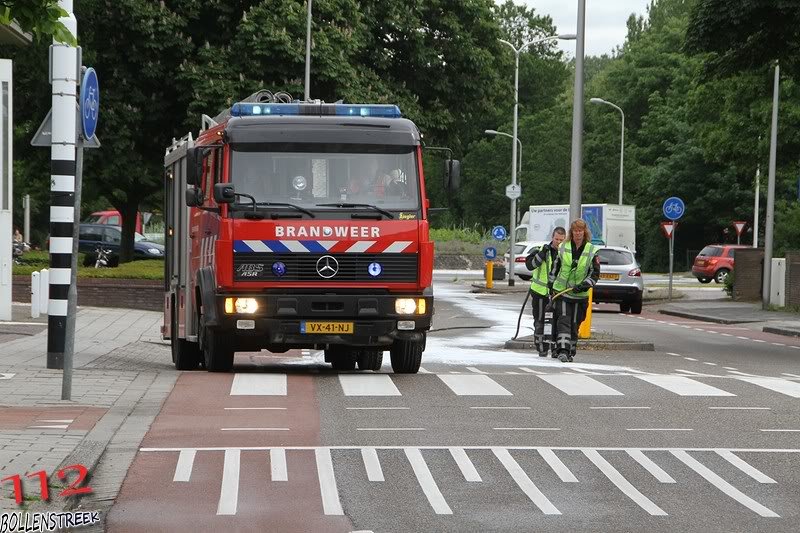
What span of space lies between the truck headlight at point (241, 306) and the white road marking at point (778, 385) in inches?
209

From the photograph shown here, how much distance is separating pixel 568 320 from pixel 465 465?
34.3 ft

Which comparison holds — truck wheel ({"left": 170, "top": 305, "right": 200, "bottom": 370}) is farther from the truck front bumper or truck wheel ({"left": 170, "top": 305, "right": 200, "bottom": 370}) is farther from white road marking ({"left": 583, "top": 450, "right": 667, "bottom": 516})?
white road marking ({"left": 583, "top": 450, "right": 667, "bottom": 516})

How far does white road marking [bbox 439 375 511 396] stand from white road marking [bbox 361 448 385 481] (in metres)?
4.46

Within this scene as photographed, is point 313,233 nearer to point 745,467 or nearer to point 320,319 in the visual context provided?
point 320,319

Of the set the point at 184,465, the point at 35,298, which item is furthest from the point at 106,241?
the point at 184,465

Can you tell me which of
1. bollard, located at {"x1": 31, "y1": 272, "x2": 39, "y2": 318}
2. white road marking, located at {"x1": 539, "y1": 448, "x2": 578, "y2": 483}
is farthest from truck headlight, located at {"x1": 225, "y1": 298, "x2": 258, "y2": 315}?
bollard, located at {"x1": 31, "y1": 272, "x2": 39, "y2": 318}

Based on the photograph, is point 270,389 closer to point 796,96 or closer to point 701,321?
point 701,321

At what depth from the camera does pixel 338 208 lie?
16.7 m

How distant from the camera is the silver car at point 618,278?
1499 inches

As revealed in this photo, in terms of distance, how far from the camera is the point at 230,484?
9492mm

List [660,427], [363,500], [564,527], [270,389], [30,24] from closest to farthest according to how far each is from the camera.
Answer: [564,527]
[363,500]
[30,24]
[660,427]
[270,389]

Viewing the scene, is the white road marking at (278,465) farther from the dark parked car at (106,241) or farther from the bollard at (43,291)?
the dark parked car at (106,241)

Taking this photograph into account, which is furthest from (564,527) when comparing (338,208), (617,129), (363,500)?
(617,129)

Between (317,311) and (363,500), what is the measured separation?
7685mm
